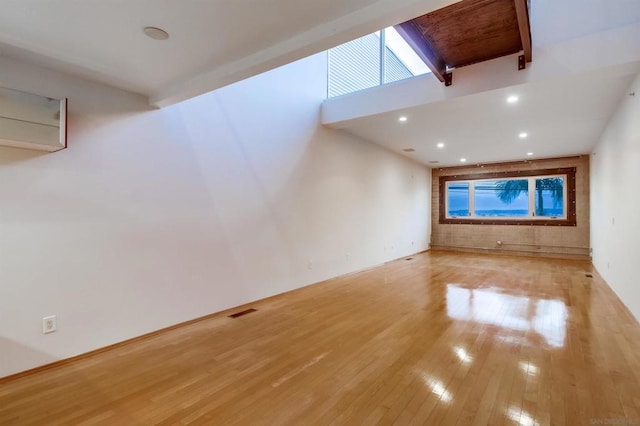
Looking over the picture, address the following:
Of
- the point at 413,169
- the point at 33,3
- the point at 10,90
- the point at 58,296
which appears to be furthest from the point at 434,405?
the point at 413,169

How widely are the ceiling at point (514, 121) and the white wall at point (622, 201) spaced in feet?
1.01

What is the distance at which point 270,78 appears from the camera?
4.18 metres

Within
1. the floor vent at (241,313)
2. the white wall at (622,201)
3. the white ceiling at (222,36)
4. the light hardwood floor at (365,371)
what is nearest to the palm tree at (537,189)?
the white wall at (622,201)

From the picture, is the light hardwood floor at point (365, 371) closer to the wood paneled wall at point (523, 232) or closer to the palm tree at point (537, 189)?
the wood paneled wall at point (523, 232)

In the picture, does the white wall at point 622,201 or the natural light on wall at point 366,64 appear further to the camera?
the natural light on wall at point 366,64

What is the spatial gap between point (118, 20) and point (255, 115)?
7.10ft

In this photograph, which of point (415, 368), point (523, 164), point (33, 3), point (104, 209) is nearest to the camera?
point (33, 3)

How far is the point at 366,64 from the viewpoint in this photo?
536 centimetres

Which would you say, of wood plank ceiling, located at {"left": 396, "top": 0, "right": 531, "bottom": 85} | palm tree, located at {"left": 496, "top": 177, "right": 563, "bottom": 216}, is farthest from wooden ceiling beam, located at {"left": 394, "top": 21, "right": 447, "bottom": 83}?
palm tree, located at {"left": 496, "top": 177, "right": 563, "bottom": 216}

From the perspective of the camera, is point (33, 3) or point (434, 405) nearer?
point (33, 3)

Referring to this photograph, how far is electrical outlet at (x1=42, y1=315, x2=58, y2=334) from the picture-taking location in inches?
92.4

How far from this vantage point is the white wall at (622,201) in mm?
3248

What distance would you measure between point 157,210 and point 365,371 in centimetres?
240

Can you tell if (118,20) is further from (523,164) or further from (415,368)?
(523,164)
